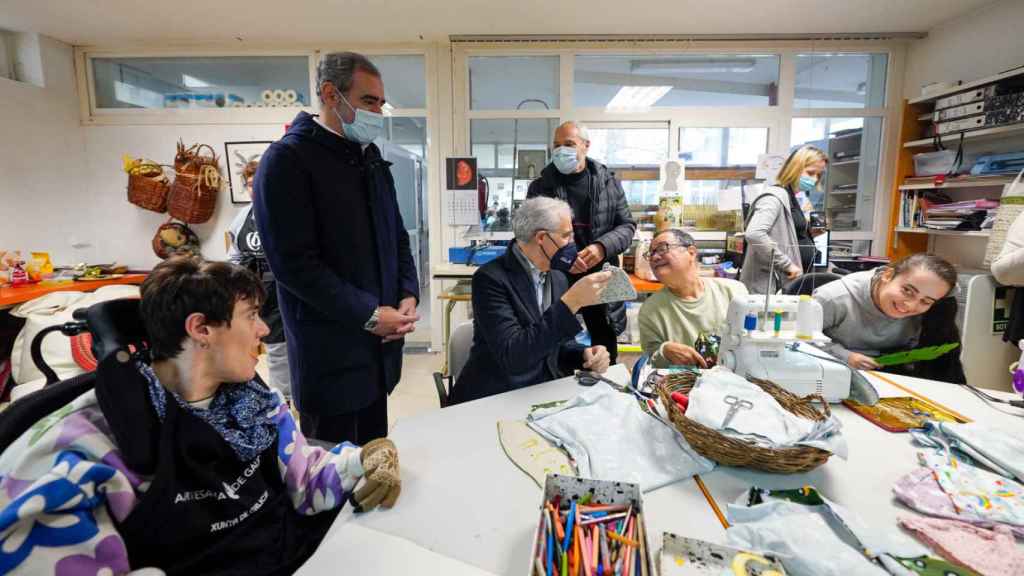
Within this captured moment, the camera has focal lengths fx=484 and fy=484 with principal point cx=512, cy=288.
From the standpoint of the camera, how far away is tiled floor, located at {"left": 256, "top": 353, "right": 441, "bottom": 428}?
3.11 meters

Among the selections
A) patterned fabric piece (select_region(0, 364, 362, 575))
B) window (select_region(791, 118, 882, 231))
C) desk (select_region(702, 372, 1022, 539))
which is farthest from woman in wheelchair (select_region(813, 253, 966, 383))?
window (select_region(791, 118, 882, 231))

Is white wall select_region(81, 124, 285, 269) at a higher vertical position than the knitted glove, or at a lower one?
higher

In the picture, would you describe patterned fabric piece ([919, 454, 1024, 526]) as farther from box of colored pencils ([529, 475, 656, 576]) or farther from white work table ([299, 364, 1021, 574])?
box of colored pencils ([529, 475, 656, 576])

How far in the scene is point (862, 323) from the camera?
1.83 m

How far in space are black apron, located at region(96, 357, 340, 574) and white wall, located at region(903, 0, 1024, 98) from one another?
4.69m

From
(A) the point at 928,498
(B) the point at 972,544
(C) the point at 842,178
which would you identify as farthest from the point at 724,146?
(B) the point at 972,544

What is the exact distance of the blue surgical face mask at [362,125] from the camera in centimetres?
156

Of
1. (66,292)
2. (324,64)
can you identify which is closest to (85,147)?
(66,292)

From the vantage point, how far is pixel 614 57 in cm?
410

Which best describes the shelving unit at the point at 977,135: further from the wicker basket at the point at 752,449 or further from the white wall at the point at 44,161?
the white wall at the point at 44,161

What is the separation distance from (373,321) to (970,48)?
179 inches

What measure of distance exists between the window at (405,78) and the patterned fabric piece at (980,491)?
4014 mm

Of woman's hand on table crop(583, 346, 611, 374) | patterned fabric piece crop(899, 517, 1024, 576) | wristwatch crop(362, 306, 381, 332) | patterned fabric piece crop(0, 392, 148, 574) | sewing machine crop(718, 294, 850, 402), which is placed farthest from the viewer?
woman's hand on table crop(583, 346, 611, 374)

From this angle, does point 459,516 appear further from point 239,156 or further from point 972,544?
point 239,156
